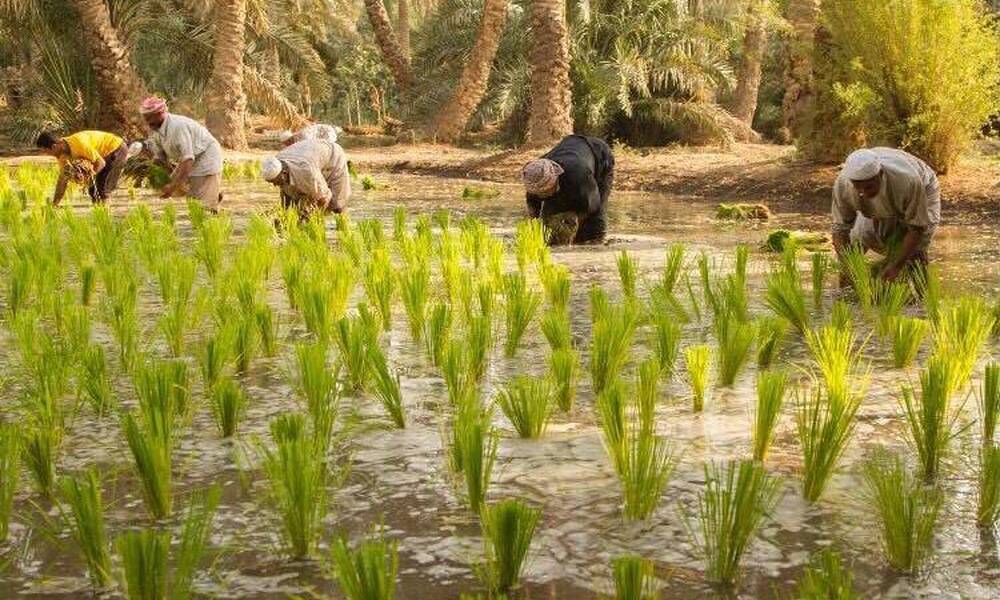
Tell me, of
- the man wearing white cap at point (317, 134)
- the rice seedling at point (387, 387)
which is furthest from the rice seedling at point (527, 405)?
the man wearing white cap at point (317, 134)

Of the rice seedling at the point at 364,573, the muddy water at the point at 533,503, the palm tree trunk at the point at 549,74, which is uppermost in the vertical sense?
the palm tree trunk at the point at 549,74

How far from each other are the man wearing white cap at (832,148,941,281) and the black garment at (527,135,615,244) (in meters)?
1.98

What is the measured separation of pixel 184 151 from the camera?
8281mm

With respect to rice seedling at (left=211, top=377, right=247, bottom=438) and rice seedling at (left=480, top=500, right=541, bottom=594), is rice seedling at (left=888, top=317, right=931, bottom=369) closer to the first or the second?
rice seedling at (left=480, top=500, right=541, bottom=594)

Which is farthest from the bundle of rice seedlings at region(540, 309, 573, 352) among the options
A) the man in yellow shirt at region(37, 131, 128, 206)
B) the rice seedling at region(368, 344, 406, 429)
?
the man in yellow shirt at region(37, 131, 128, 206)

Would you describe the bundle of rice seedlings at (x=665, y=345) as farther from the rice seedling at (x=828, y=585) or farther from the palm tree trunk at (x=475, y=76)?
the palm tree trunk at (x=475, y=76)

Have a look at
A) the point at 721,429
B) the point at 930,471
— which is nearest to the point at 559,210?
the point at 721,429

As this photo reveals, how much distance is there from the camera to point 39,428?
2.67 m

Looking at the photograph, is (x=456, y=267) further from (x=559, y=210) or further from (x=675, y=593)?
(x=675, y=593)

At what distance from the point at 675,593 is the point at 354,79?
35062 millimetres

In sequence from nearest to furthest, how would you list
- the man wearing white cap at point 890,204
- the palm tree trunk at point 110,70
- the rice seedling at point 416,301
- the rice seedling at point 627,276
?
the rice seedling at point 416,301, the man wearing white cap at point 890,204, the rice seedling at point 627,276, the palm tree trunk at point 110,70

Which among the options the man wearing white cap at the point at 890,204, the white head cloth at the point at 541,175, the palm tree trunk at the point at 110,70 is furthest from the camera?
the palm tree trunk at the point at 110,70

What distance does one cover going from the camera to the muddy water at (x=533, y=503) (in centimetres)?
223

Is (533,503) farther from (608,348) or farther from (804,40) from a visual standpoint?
(804,40)
